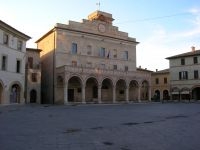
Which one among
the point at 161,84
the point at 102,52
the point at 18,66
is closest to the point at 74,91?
the point at 102,52

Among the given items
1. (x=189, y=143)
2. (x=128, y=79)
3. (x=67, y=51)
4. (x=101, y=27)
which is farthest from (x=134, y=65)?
(x=189, y=143)

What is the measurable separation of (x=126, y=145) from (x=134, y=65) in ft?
156

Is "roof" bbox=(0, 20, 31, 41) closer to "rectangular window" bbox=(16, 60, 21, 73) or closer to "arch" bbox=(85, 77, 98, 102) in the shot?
"rectangular window" bbox=(16, 60, 21, 73)

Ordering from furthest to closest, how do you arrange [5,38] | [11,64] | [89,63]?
1. [89,63]
2. [11,64]
3. [5,38]

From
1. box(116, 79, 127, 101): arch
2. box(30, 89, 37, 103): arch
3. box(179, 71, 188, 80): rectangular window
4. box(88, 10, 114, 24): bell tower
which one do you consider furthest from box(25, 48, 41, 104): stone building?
box(179, 71, 188, 80): rectangular window

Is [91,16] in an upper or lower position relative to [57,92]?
upper

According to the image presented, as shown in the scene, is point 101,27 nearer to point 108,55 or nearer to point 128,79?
point 108,55

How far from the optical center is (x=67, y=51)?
46375 millimetres

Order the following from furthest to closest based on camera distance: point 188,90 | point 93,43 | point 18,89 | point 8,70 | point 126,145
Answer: point 188,90 → point 93,43 → point 18,89 → point 8,70 → point 126,145

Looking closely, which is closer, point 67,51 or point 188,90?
point 67,51

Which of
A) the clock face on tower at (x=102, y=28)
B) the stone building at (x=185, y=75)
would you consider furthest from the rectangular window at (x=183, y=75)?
the clock face on tower at (x=102, y=28)

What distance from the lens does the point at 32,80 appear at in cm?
4466

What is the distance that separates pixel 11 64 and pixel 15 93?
14.6 feet

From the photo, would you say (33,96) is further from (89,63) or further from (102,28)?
(102,28)
